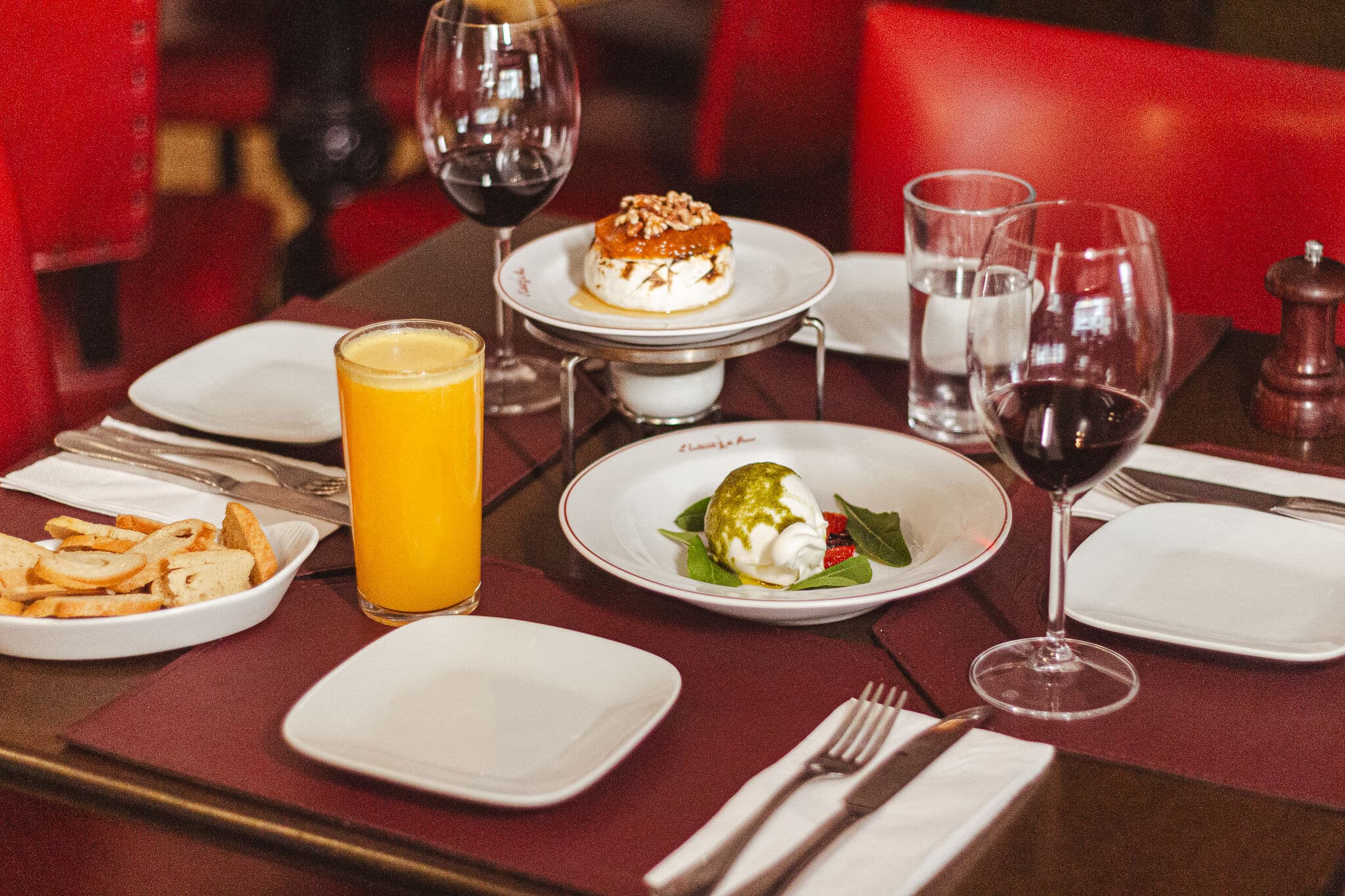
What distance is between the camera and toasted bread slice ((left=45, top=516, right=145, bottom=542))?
0.85m

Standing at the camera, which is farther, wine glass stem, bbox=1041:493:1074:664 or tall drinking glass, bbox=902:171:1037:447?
tall drinking glass, bbox=902:171:1037:447

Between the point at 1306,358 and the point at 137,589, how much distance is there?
87 centimetres

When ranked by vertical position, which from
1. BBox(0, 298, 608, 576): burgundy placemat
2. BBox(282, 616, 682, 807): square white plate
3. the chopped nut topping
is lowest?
BBox(282, 616, 682, 807): square white plate

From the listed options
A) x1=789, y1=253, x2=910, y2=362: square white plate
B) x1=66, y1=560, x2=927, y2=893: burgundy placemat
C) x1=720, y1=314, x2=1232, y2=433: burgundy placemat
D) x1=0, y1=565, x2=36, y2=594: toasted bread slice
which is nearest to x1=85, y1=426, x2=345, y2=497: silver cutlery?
x1=66, y1=560, x2=927, y2=893: burgundy placemat

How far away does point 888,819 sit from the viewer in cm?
63

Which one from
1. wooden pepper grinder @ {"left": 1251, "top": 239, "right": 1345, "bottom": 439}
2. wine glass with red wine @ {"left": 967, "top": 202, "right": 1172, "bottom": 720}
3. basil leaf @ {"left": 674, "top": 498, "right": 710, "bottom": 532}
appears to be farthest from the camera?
wooden pepper grinder @ {"left": 1251, "top": 239, "right": 1345, "bottom": 439}

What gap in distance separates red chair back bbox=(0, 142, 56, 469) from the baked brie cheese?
0.57m

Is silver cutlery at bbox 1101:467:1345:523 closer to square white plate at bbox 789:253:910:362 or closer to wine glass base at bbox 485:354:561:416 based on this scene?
square white plate at bbox 789:253:910:362

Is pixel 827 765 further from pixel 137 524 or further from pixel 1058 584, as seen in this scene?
pixel 137 524

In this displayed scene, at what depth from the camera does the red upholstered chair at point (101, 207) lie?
182 centimetres

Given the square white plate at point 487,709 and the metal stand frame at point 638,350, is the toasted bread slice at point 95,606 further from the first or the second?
the metal stand frame at point 638,350

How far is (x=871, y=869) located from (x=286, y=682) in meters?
0.35

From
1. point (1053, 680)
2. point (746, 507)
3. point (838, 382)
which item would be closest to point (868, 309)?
point (838, 382)

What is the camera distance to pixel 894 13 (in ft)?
5.57
